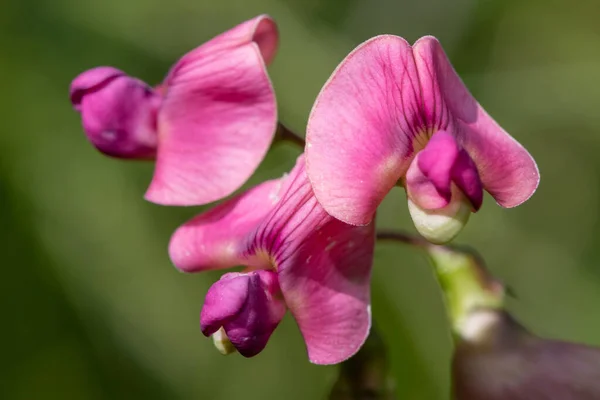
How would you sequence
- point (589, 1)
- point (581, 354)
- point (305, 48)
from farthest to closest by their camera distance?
point (589, 1) → point (305, 48) → point (581, 354)

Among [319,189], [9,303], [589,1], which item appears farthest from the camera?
[589,1]

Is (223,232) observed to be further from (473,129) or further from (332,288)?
(473,129)

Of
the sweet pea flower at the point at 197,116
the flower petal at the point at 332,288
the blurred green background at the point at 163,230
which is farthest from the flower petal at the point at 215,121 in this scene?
the blurred green background at the point at 163,230

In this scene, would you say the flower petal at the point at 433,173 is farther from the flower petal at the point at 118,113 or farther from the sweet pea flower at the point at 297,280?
the flower petal at the point at 118,113

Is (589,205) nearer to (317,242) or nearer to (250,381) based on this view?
(250,381)

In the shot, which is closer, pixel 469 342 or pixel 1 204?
pixel 469 342

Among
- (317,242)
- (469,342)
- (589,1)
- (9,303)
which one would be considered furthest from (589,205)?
(317,242)

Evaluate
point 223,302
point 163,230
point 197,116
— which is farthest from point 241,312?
point 163,230
